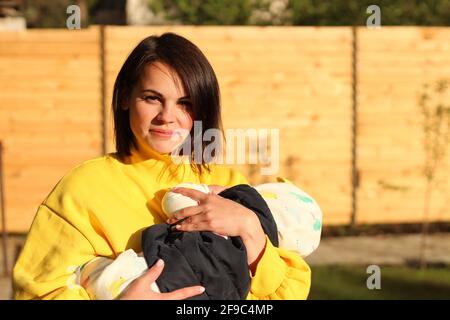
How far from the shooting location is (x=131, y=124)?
1938mm

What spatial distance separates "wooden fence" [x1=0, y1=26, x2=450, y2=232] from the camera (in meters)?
8.55

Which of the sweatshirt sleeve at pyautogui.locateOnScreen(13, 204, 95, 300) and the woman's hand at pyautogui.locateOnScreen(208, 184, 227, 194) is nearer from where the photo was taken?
the sweatshirt sleeve at pyautogui.locateOnScreen(13, 204, 95, 300)

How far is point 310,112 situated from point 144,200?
7215mm

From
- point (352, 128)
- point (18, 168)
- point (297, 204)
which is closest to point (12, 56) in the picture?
point (18, 168)

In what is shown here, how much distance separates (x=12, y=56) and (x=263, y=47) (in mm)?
2740

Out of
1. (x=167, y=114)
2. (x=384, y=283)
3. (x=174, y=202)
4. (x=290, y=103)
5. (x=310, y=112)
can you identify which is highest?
(x=167, y=114)

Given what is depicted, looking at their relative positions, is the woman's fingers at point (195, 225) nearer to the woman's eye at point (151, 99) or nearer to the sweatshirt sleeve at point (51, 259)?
the sweatshirt sleeve at point (51, 259)

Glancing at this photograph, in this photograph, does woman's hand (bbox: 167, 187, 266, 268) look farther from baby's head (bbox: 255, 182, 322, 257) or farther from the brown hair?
→ the brown hair

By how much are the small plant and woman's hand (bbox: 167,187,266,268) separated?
7.03 m

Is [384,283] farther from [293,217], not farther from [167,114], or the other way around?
[167,114]

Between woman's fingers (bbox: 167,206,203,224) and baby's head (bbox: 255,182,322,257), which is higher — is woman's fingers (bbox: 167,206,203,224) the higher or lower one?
the higher one

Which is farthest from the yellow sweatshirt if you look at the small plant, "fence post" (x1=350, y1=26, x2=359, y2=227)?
"fence post" (x1=350, y1=26, x2=359, y2=227)

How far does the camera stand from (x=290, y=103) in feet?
29.2

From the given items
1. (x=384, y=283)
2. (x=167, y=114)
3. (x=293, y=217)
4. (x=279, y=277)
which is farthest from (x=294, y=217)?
(x=384, y=283)
